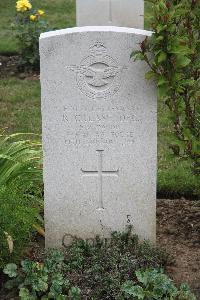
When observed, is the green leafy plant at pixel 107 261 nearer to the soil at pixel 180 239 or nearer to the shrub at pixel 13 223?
the soil at pixel 180 239

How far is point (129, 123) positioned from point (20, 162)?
1.08m

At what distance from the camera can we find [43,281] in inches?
174

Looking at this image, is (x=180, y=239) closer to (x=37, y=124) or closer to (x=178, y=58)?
(x=178, y=58)

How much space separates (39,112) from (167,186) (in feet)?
8.62

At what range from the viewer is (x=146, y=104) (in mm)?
4605

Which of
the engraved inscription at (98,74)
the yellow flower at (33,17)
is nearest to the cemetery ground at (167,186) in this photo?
the engraved inscription at (98,74)

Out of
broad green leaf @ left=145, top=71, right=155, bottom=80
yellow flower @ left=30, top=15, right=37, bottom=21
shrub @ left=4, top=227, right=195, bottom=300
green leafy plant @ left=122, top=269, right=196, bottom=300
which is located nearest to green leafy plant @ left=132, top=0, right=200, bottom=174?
broad green leaf @ left=145, top=71, right=155, bottom=80

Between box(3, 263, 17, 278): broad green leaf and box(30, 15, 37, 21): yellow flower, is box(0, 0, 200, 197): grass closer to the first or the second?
box(30, 15, 37, 21): yellow flower

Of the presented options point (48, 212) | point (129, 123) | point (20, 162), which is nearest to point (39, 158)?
point (20, 162)

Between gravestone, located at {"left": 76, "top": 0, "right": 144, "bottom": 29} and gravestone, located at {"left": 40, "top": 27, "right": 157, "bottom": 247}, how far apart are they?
62 cm

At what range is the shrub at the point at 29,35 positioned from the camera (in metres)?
9.66

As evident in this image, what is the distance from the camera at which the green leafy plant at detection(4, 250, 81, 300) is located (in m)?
4.36

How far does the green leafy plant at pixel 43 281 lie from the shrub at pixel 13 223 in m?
0.12

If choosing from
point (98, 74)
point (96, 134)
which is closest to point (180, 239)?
point (96, 134)
